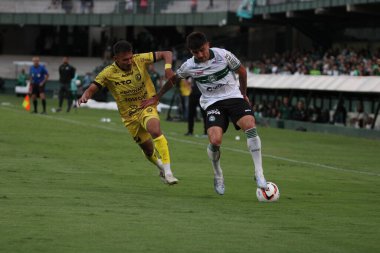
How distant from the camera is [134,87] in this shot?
14.7m

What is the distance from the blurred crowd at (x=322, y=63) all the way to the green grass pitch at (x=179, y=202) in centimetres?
1271

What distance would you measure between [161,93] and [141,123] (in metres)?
1.00

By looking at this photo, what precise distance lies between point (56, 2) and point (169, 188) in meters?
57.4

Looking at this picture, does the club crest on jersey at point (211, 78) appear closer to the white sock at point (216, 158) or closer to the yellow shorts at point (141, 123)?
the white sock at point (216, 158)

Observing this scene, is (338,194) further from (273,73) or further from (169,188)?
(273,73)

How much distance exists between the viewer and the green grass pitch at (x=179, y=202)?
9117 mm

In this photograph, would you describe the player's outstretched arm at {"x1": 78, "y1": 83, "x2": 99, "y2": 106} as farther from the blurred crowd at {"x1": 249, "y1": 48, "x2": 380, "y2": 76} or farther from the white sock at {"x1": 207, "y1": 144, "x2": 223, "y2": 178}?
the blurred crowd at {"x1": 249, "y1": 48, "x2": 380, "y2": 76}

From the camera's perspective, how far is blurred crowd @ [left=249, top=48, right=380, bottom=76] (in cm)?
3734

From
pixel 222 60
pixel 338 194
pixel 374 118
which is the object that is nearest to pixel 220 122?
pixel 222 60

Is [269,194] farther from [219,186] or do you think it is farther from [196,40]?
[196,40]

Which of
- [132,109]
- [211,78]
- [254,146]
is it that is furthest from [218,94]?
[132,109]

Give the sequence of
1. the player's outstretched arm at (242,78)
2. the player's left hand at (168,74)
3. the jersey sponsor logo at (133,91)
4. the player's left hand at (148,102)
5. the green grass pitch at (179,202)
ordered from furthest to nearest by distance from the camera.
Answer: the jersey sponsor logo at (133,91), the player's left hand at (148,102), the player's left hand at (168,74), the player's outstretched arm at (242,78), the green grass pitch at (179,202)

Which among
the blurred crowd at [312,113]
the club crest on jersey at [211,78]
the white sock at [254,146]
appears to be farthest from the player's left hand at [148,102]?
the blurred crowd at [312,113]

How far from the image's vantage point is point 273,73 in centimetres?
4453
